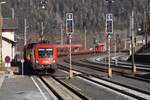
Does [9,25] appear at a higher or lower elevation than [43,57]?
higher

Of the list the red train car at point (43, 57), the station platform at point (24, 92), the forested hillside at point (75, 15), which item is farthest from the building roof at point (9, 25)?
the station platform at point (24, 92)

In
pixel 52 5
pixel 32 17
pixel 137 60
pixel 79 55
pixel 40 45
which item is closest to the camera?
pixel 40 45

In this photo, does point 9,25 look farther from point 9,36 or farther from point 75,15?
point 75,15

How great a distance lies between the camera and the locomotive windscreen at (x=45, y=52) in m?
46.5

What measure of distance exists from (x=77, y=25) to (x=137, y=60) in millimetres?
94963

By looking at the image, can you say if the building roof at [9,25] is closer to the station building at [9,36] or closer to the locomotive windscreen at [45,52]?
the station building at [9,36]

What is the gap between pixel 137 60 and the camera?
83.2 meters

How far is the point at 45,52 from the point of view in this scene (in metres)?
46.7

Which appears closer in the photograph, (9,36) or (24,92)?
(24,92)

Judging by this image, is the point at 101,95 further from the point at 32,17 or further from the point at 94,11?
the point at 94,11

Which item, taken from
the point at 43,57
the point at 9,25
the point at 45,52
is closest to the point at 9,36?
the point at 9,25

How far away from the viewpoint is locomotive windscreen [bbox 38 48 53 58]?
4647 cm

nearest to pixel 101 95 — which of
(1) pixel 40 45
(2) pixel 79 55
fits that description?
(1) pixel 40 45

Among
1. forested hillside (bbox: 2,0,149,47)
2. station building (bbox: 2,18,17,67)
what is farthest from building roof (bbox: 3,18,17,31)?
forested hillside (bbox: 2,0,149,47)
